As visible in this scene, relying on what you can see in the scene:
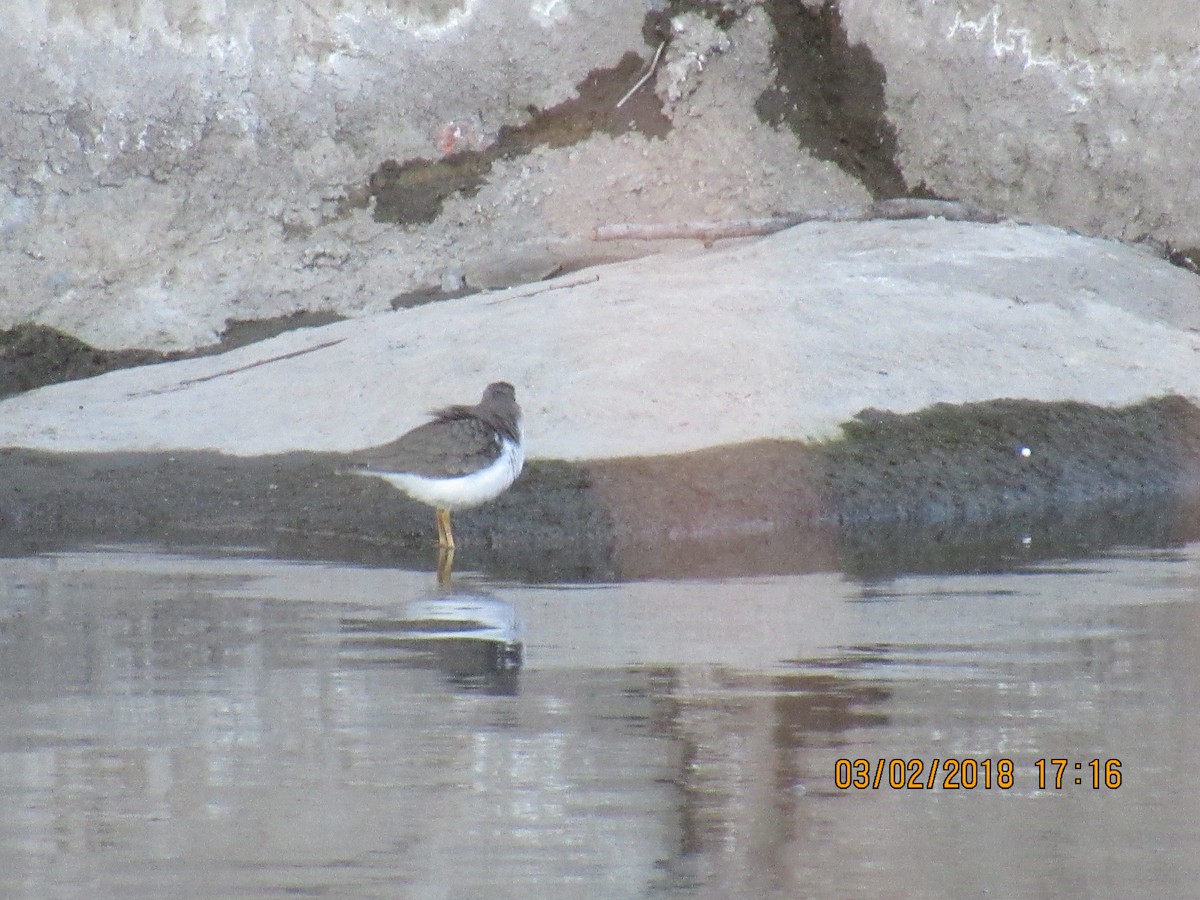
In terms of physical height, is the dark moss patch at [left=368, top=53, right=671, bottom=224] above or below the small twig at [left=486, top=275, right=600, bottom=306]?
above

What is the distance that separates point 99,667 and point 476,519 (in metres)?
3.23

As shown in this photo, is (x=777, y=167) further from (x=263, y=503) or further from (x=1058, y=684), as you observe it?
(x=1058, y=684)

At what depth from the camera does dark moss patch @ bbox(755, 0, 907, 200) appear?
16094 millimetres

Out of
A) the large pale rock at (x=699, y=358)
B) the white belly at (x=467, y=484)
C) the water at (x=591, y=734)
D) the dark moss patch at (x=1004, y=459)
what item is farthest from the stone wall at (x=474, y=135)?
the water at (x=591, y=734)

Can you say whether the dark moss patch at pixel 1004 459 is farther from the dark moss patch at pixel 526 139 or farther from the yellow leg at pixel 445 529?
the dark moss patch at pixel 526 139

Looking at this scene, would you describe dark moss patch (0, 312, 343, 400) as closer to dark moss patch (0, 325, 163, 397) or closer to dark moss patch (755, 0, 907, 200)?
dark moss patch (0, 325, 163, 397)

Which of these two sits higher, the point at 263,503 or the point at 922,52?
the point at 922,52

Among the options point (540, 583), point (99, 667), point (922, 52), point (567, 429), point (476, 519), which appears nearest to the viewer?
point (99, 667)

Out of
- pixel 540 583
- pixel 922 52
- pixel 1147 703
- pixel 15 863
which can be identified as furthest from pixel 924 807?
pixel 922 52

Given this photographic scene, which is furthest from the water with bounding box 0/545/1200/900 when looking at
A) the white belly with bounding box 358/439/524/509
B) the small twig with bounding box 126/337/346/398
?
Result: the small twig with bounding box 126/337/346/398

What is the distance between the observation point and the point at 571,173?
1636cm

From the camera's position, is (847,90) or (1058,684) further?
(847,90)
